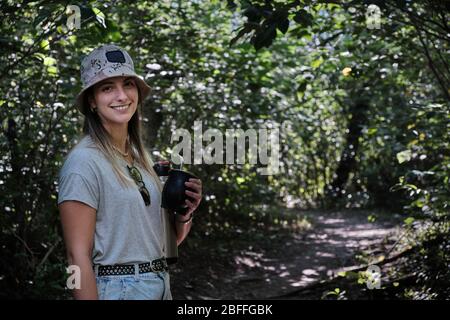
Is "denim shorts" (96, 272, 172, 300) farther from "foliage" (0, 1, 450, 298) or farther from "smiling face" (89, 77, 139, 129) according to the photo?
"foliage" (0, 1, 450, 298)

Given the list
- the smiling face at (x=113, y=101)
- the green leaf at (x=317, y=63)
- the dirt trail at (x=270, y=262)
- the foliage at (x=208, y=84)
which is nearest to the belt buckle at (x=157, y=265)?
the smiling face at (x=113, y=101)

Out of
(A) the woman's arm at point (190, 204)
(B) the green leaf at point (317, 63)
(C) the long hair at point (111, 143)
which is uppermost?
(B) the green leaf at point (317, 63)

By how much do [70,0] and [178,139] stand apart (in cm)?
459

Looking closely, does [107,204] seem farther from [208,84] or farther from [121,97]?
[208,84]

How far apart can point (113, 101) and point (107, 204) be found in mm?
410

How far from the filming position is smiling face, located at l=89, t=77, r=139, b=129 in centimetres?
223

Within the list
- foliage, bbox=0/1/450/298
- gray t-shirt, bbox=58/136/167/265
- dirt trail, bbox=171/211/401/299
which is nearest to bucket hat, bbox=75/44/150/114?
gray t-shirt, bbox=58/136/167/265

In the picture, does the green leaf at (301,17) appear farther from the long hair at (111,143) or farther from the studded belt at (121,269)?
the studded belt at (121,269)

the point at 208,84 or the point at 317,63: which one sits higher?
the point at 208,84

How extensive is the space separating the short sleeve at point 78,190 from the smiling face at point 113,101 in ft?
1.04

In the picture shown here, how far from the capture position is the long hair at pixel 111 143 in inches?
83.1

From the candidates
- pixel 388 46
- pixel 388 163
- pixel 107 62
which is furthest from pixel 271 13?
pixel 388 163

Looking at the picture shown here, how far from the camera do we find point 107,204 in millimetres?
2031

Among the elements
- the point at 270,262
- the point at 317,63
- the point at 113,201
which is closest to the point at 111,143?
the point at 113,201
